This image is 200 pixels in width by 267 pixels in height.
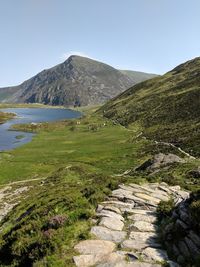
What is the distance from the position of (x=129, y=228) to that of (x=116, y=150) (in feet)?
260

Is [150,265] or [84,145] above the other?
[150,265]

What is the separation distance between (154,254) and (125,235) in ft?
7.74

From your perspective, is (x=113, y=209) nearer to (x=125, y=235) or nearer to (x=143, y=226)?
(x=143, y=226)

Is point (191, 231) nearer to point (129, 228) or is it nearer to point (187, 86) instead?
point (129, 228)

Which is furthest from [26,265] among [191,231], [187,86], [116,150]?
[187,86]

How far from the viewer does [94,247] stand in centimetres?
1648

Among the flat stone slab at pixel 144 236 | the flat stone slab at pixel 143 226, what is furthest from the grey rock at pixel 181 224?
the flat stone slab at pixel 143 226

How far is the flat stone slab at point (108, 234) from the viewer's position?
685 inches

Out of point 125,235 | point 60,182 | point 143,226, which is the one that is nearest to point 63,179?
point 60,182

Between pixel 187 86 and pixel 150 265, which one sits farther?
pixel 187 86

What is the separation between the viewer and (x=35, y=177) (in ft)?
234

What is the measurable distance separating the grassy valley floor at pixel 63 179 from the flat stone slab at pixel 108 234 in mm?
572

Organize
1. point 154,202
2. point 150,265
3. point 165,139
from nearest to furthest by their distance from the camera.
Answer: point 150,265 → point 154,202 → point 165,139

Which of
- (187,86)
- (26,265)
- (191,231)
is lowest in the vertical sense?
(26,265)
